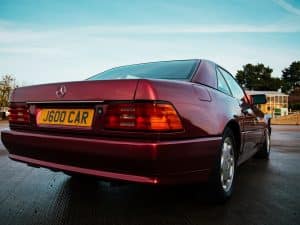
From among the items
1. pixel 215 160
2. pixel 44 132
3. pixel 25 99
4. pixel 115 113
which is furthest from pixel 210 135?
pixel 25 99

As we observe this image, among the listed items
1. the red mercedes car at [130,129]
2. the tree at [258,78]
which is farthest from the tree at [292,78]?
the red mercedes car at [130,129]

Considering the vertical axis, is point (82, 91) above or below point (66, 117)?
above

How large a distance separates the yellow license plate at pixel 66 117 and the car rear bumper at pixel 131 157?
104 mm

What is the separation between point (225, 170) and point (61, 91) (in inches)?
60.2

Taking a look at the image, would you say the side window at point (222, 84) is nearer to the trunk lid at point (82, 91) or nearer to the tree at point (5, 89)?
the trunk lid at point (82, 91)

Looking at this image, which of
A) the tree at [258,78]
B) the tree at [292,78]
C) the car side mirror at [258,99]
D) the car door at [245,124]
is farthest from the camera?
the tree at [292,78]

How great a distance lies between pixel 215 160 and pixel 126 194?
921 millimetres

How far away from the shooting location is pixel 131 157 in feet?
6.42

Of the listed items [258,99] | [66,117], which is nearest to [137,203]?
[66,117]

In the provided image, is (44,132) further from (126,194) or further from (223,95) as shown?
(223,95)

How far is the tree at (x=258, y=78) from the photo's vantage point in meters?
83.5

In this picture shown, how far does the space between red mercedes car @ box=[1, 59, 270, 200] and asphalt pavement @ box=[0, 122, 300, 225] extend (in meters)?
0.26

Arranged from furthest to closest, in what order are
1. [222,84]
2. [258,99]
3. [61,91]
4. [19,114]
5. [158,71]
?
[258,99] < [222,84] < [158,71] < [19,114] < [61,91]

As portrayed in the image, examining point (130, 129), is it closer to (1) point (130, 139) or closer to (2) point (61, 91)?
(1) point (130, 139)
